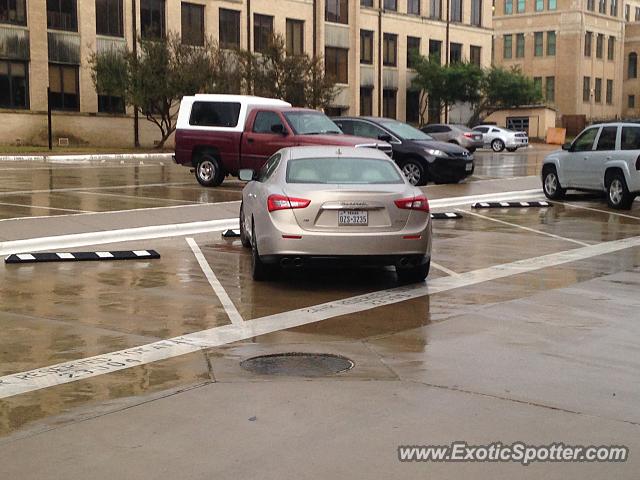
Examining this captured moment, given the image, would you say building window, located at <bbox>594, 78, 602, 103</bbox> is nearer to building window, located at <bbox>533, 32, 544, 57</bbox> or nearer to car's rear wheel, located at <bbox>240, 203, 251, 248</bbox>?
building window, located at <bbox>533, 32, 544, 57</bbox>

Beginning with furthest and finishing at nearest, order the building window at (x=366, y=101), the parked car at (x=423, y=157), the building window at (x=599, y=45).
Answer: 1. the building window at (x=599, y=45)
2. the building window at (x=366, y=101)
3. the parked car at (x=423, y=157)

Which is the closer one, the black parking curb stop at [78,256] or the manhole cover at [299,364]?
the manhole cover at [299,364]

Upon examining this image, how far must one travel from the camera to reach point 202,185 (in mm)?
24422

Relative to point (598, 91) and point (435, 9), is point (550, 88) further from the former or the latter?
point (435, 9)

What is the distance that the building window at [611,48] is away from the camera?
99062mm

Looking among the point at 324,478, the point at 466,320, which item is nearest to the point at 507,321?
the point at 466,320

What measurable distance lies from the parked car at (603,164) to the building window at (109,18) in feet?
113

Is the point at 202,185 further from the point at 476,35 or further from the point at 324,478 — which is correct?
the point at 476,35

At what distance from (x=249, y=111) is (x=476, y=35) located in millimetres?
55841

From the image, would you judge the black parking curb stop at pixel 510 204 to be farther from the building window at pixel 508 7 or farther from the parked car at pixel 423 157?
the building window at pixel 508 7

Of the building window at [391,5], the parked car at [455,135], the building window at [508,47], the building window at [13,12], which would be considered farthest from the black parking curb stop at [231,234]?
the building window at [508,47]

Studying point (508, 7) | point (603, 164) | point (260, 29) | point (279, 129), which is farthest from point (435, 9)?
point (603, 164)

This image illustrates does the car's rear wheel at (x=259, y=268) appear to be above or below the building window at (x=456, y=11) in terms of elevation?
below

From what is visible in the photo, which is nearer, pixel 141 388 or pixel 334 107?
pixel 141 388
